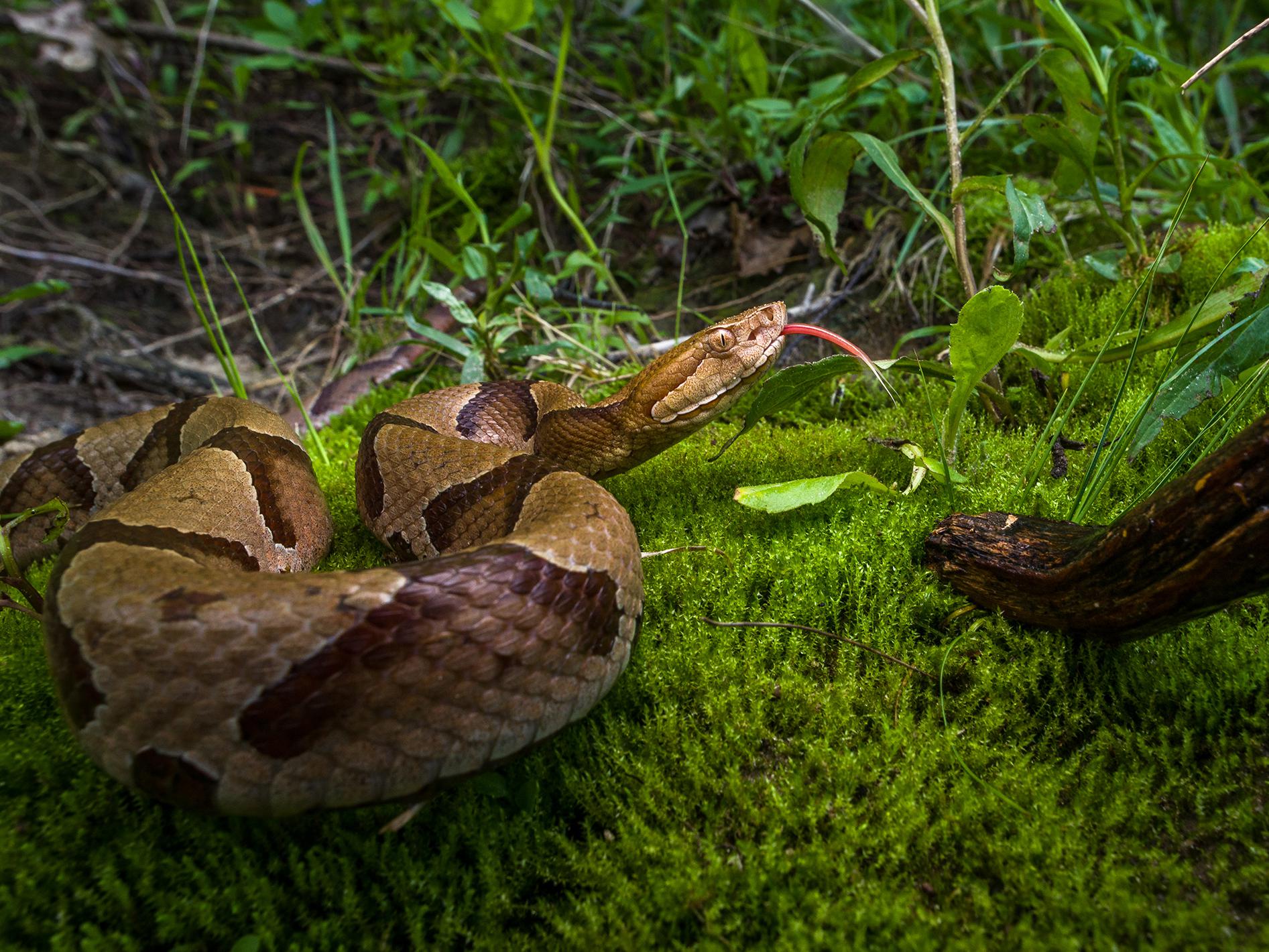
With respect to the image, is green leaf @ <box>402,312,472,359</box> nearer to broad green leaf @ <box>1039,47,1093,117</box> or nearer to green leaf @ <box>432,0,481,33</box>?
green leaf @ <box>432,0,481,33</box>

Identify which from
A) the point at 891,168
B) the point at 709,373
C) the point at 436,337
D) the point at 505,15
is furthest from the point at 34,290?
the point at 891,168

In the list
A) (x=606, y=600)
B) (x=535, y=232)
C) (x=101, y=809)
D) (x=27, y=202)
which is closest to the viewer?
(x=101, y=809)

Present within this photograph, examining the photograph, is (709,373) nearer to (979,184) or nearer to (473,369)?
(979,184)

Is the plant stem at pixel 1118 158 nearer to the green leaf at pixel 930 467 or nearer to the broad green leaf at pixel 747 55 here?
the green leaf at pixel 930 467

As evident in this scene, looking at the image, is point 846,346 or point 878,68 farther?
point 878,68

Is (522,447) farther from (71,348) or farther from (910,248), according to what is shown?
(71,348)

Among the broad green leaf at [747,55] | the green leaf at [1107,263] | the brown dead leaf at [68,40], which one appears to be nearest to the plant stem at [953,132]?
the green leaf at [1107,263]

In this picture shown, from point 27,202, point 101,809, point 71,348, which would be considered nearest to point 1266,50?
point 101,809
